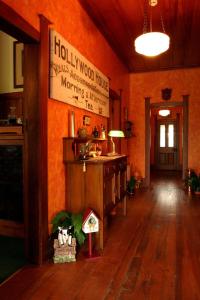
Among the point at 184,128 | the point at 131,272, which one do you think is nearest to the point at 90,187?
the point at 131,272

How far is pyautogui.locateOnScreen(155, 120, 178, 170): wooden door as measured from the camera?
11.3 m

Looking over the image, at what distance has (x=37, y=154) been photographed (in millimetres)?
2498

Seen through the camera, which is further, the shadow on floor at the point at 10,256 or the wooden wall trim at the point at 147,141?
the wooden wall trim at the point at 147,141

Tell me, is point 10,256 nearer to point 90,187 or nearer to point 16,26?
point 90,187

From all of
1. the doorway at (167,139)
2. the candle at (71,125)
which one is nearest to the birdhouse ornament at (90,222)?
the candle at (71,125)

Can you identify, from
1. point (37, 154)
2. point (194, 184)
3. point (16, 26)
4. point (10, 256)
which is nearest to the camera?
point (16, 26)

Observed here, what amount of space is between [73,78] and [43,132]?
3.50 feet

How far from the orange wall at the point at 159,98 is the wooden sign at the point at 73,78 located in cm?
291

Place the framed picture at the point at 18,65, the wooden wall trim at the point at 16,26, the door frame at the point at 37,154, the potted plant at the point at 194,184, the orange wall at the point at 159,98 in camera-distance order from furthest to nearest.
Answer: the orange wall at the point at 159,98
the potted plant at the point at 194,184
the framed picture at the point at 18,65
the door frame at the point at 37,154
the wooden wall trim at the point at 16,26

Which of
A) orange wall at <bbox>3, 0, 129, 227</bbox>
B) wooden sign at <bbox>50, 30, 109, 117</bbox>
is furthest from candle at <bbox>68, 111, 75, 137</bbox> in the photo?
wooden sign at <bbox>50, 30, 109, 117</bbox>

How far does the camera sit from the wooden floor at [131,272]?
79.2 inches

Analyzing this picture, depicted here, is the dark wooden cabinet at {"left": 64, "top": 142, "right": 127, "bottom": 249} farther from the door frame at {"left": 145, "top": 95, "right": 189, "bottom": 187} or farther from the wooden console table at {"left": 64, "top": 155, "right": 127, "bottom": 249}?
the door frame at {"left": 145, "top": 95, "right": 189, "bottom": 187}

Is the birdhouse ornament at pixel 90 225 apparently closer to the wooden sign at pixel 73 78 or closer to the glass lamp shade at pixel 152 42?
the wooden sign at pixel 73 78

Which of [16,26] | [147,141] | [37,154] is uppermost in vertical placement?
[16,26]
